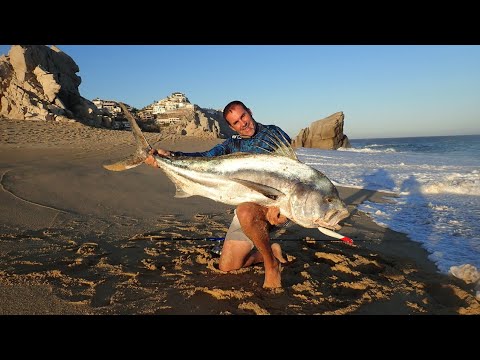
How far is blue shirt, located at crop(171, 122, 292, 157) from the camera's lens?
12.2 feet

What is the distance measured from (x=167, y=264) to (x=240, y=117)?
72.5 inches

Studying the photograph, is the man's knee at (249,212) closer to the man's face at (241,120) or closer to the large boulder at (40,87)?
the man's face at (241,120)

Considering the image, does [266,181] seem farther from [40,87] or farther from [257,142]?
[40,87]

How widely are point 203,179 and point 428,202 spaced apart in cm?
581

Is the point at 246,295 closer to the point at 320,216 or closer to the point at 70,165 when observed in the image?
the point at 320,216

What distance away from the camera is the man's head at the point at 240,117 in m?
3.70

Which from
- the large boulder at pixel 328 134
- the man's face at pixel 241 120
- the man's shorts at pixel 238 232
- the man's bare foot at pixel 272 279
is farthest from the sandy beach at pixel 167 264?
the large boulder at pixel 328 134

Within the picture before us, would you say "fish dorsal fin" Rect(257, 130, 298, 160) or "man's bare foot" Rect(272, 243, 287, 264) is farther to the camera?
"man's bare foot" Rect(272, 243, 287, 264)

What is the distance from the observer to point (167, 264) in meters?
3.66

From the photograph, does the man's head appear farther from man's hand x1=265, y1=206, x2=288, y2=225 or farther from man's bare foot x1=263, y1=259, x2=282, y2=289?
man's bare foot x1=263, y1=259, x2=282, y2=289

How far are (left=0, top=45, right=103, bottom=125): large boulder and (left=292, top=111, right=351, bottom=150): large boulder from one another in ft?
71.2

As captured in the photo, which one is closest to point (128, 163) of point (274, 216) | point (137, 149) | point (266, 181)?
point (137, 149)

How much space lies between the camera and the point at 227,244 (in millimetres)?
3564

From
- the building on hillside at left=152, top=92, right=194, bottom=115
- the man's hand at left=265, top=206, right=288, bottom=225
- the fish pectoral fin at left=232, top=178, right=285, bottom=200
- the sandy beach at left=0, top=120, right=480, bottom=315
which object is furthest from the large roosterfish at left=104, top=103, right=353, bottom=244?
the building on hillside at left=152, top=92, right=194, bottom=115
